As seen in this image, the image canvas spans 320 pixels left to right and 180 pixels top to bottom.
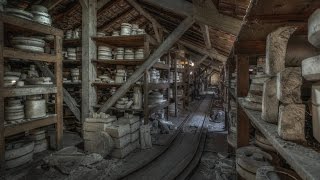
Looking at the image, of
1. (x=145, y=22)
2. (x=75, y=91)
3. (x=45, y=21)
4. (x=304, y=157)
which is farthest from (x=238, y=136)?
(x=145, y=22)

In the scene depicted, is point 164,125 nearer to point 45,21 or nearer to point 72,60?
point 72,60

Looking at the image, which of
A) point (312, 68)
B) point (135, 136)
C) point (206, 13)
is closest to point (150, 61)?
point (206, 13)

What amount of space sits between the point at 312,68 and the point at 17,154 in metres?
4.91

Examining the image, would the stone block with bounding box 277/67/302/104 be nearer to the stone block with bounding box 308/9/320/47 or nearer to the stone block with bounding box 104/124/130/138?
the stone block with bounding box 308/9/320/47

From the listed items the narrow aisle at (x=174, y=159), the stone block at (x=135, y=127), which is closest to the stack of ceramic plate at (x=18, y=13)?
the stone block at (x=135, y=127)

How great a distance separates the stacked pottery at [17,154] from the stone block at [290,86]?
4673 mm

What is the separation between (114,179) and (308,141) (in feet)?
11.4

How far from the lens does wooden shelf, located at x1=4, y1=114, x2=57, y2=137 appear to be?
3894 mm

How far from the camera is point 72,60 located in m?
6.75

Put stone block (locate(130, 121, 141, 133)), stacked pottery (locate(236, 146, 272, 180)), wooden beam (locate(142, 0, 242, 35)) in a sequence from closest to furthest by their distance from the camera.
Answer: stacked pottery (locate(236, 146, 272, 180)) → wooden beam (locate(142, 0, 242, 35)) → stone block (locate(130, 121, 141, 133))

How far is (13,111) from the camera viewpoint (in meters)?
4.12

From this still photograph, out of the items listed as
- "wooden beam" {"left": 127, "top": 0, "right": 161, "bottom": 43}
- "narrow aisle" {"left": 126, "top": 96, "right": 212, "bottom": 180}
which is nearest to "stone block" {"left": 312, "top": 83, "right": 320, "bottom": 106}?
"narrow aisle" {"left": 126, "top": 96, "right": 212, "bottom": 180}

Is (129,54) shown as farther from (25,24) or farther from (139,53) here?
(25,24)

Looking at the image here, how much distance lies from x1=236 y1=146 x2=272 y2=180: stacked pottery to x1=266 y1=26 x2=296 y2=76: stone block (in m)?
1.31
